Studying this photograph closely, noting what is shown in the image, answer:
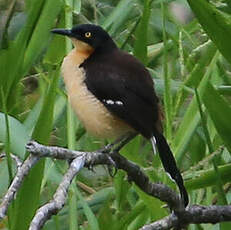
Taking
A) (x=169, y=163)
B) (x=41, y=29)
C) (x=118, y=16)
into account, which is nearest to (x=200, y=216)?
(x=169, y=163)

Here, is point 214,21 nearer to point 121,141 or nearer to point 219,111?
point 219,111

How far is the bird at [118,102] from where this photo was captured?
8.34 feet

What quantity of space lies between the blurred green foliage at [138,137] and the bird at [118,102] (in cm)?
6

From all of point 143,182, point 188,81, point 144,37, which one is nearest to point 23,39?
point 144,37

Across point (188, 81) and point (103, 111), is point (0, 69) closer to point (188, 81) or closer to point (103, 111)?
point (103, 111)

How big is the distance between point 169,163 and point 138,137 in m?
0.37

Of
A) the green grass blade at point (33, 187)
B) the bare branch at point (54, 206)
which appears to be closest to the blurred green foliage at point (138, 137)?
the green grass blade at point (33, 187)

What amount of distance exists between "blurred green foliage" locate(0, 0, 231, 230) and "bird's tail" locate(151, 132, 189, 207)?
0.15 feet

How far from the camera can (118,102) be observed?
8.39ft

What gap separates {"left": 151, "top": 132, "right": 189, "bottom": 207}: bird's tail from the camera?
2.45 meters

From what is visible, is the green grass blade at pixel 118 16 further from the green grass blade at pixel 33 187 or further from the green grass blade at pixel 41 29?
the green grass blade at pixel 33 187

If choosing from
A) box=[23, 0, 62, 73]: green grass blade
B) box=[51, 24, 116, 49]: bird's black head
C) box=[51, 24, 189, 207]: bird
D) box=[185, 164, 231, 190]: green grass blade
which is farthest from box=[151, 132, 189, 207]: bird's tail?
box=[23, 0, 62, 73]: green grass blade

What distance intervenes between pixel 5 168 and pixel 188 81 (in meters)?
0.70

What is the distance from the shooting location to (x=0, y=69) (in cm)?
284
